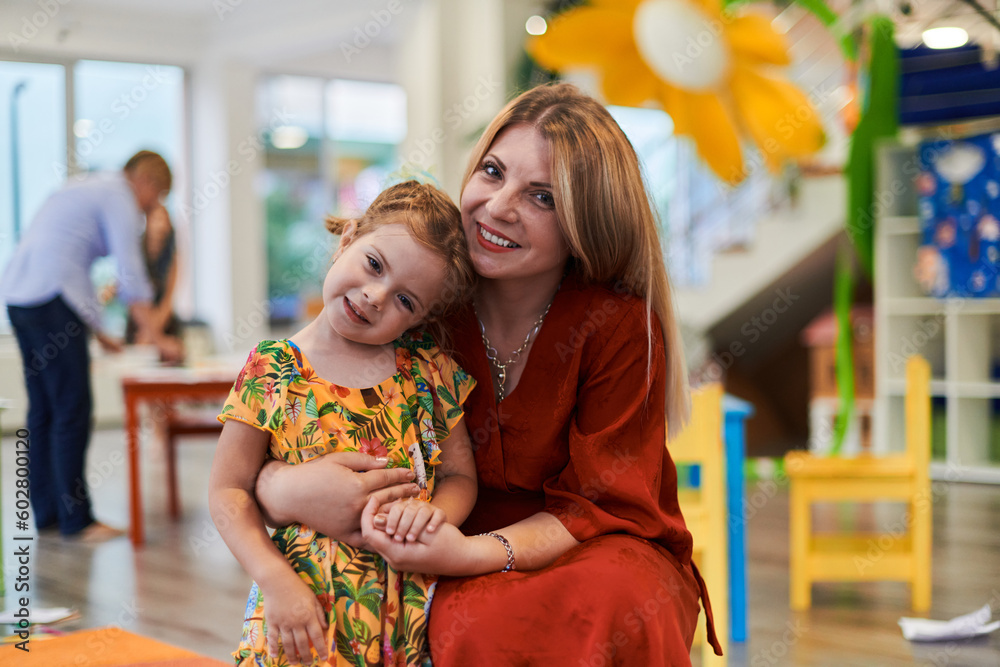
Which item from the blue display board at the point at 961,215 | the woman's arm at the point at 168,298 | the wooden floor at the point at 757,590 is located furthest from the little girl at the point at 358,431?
the woman's arm at the point at 168,298

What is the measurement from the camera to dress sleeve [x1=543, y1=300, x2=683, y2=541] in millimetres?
1236

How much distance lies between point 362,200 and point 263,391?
13.9 inches

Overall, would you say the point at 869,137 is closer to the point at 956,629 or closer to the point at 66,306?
the point at 956,629

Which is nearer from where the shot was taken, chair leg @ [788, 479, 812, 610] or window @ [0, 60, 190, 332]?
chair leg @ [788, 479, 812, 610]

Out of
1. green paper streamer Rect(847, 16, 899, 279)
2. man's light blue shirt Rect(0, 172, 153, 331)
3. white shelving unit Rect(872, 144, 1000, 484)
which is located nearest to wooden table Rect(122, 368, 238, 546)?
man's light blue shirt Rect(0, 172, 153, 331)

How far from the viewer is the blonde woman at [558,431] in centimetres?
114

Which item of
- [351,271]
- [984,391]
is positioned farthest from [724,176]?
[984,391]

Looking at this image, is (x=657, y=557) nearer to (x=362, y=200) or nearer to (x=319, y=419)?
(x=319, y=419)

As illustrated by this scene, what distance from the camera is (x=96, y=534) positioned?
3.55 metres

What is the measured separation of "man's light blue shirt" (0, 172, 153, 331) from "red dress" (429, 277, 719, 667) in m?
2.51

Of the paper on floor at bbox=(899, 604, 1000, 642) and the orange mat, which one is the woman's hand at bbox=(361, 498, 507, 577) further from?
the paper on floor at bbox=(899, 604, 1000, 642)

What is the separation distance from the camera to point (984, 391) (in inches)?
187

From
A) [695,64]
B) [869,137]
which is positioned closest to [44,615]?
[695,64]

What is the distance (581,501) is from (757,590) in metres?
1.91
